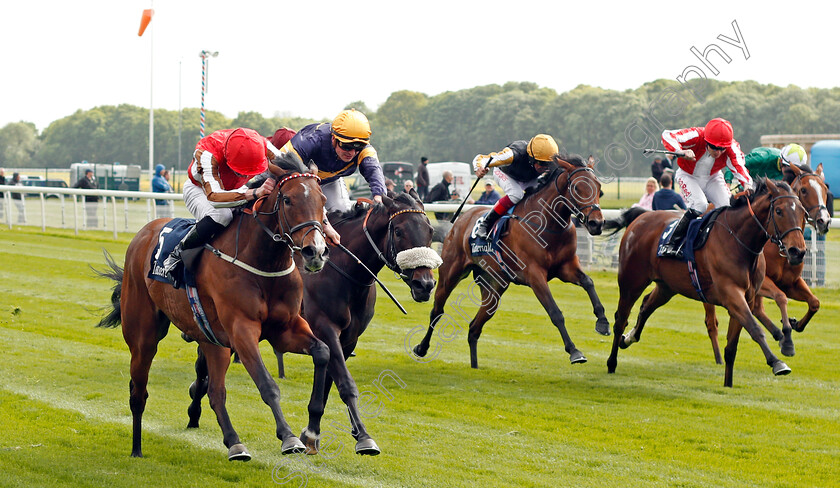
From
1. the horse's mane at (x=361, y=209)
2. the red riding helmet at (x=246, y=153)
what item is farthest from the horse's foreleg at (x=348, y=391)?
the red riding helmet at (x=246, y=153)

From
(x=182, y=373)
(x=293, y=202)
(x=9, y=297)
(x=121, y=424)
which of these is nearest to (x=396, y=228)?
(x=293, y=202)

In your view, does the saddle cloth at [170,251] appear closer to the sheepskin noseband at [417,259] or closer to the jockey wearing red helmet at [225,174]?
the jockey wearing red helmet at [225,174]

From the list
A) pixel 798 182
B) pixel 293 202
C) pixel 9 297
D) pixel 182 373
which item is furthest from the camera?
pixel 9 297

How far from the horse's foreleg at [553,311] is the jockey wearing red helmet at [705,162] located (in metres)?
1.32

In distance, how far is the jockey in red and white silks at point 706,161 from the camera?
7602 mm

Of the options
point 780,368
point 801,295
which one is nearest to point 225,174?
point 780,368

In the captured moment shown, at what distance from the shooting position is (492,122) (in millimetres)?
46938

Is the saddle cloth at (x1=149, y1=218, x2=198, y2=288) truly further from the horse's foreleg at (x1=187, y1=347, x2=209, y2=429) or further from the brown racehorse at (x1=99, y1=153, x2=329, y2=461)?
the horse's foreleg at (x1=187, y1=347, x2=209, y2=429)

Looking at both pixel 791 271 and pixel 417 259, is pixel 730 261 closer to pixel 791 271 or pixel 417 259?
pixel 791 271

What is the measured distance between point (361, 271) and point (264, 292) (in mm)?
980

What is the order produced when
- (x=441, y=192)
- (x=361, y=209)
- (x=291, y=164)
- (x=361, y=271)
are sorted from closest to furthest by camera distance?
(x=291, y=164) < (x=361, y=271) < (x=361, y=209) < (x=441, y=192)

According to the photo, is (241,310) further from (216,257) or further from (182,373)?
(182,373)

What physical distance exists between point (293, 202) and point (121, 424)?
2423 millimetres

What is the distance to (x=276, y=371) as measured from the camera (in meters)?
7.46
